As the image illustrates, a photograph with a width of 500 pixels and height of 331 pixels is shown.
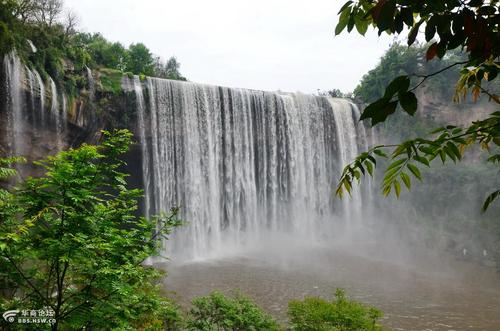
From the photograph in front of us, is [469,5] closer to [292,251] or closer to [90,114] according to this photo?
[90,114]

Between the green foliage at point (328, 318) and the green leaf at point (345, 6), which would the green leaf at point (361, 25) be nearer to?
the green leaf at point (345, 6)

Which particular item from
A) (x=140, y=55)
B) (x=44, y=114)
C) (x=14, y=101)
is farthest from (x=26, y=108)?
(x=140, y=55)

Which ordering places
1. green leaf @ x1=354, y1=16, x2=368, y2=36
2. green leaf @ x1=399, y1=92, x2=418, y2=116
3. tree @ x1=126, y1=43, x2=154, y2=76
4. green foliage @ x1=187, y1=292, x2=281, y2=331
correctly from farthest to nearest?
tree @ x1=126, y1=43, x2=154, y2=76 < green foliage @ x1=187, y1=292, x2=281, y2=331 < green leaf @ x1=354, y1=16, x2=368, y2=36 < green leaf @ x1=399, y1=92, x2=418, y2=116

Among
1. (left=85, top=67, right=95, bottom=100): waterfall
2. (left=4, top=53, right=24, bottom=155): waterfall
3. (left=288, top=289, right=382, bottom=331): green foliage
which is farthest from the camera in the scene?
(left=85, top=67, right=95, bottom=100): waterfall

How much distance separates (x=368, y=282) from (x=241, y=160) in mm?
10345

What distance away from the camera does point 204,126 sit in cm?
2123

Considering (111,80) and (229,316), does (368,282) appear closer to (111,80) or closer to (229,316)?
(229,316)

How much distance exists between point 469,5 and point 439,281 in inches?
761

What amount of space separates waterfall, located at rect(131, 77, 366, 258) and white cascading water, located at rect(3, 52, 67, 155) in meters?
4.24

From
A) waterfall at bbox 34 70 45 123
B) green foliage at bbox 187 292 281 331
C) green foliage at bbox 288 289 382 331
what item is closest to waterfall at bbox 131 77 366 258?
waterfall at bbox 34 70 45 123

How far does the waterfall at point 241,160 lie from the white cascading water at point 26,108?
13.9ft

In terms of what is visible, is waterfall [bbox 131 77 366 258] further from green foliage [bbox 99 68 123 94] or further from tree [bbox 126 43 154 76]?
tree [bbox 126 43 154 76]

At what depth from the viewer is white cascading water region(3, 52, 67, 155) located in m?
14.3

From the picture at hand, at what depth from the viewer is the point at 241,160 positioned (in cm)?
2309
